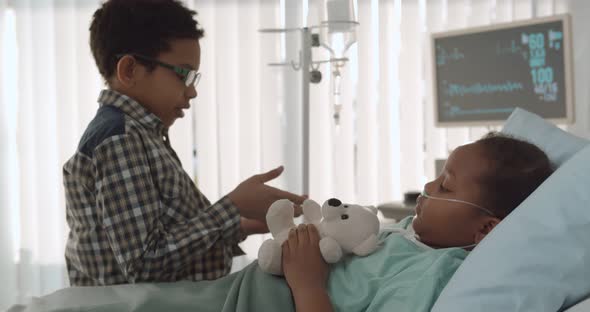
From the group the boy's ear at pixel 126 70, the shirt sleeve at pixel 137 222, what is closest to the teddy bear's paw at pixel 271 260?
the shirt sleeve at pixel 137 222

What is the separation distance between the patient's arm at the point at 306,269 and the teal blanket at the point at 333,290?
0.11ft

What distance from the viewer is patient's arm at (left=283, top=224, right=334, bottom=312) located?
1032 millimetres

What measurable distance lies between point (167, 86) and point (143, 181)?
310mm

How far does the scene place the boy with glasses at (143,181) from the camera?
1300mm

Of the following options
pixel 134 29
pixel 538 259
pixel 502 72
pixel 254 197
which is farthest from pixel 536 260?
pixel 502 72

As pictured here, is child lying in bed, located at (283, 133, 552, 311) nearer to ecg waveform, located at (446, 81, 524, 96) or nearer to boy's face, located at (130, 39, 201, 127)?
boy's face, located at (130, 39, 201, 127)

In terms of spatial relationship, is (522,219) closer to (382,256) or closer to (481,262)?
(481,262)

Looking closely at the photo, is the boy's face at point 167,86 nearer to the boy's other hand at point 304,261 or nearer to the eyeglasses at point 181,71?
the eyeglasses at point 181,71

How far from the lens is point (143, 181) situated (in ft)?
4.33

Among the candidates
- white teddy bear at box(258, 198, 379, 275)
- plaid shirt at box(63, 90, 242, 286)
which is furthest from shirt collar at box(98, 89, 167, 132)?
white teddy bear at box(258, 198, 379, 275)

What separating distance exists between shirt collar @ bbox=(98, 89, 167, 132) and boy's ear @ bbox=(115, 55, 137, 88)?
47 mm

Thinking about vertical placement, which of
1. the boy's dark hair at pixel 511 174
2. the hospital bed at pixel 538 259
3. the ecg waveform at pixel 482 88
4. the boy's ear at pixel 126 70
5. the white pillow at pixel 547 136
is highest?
the ecg waveform at pixel 482 88

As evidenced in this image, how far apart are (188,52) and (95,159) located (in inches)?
15.9

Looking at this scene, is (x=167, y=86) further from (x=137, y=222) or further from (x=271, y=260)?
(x=271, y=260)
